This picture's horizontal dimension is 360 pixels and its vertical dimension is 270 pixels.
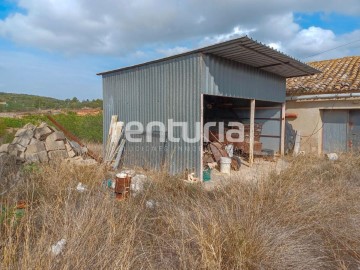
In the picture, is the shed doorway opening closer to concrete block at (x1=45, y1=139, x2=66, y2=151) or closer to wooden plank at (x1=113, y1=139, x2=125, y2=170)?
wooden plank at (x1=113, y1=139, x2=125, y2=170)

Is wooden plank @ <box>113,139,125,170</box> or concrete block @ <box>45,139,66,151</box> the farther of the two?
concrete block @ <box>45,139,66,151</box>

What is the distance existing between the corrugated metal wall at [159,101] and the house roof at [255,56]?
30 cm

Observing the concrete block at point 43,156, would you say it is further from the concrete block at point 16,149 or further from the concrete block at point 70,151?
the concrete block at point 70,151

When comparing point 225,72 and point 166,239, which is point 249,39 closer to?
point 225,72

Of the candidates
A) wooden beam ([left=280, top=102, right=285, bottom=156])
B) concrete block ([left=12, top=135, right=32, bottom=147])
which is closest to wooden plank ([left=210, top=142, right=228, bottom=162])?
wooden beam ([left=280, top=102, right=285, bottom=156])

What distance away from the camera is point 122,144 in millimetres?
9375

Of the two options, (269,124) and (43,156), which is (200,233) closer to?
(43,156)

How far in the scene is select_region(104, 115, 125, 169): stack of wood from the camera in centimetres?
924

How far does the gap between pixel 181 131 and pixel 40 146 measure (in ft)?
16.7

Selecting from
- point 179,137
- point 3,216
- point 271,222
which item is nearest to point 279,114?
point 179,137

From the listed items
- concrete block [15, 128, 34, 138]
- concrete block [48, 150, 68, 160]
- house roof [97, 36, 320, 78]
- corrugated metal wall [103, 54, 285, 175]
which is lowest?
concrete block [48, 150, 68, 160]

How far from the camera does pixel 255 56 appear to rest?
8023 millimetres

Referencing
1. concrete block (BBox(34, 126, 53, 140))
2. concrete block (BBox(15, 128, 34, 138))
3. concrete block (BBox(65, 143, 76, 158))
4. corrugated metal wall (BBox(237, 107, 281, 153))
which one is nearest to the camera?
concrete block (BBox(15, 128, 34, 138))

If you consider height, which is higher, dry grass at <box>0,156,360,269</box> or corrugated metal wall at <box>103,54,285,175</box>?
corrugated metal wall at <box>103,54,285,175</box>
